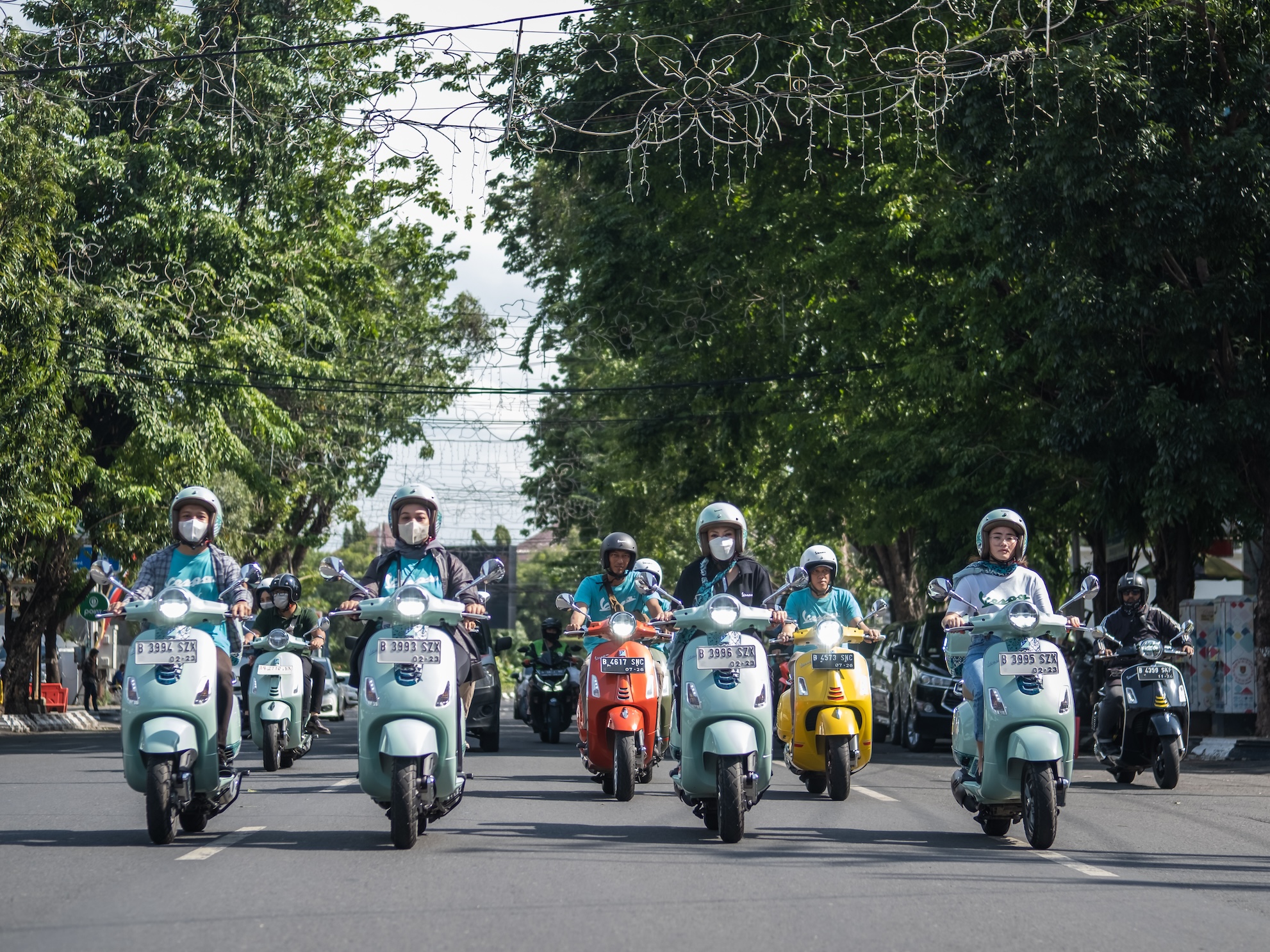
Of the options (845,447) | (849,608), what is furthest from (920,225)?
(849,608)

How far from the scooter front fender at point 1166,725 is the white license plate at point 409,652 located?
24.8 feet

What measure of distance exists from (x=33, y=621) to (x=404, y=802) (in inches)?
951

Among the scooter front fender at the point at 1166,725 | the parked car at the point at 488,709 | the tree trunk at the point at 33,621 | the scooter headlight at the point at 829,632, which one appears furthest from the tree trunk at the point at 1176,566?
the tree trunk at the point at 33,621

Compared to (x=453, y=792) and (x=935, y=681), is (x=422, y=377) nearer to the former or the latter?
(x=935, y=681)

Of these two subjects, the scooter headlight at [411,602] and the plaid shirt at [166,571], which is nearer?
the scooter headlight at [411,602]

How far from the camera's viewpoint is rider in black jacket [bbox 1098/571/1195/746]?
1486 centimetres

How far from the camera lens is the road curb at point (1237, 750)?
767 inches

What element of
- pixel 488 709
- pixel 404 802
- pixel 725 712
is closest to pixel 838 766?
pixel 725 712

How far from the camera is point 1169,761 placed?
1433cm

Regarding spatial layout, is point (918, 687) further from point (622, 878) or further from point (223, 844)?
point (622, 878)

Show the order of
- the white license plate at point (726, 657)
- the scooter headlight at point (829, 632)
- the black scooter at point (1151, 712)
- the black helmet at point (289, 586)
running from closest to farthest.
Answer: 1. the white license plate at point (726, 657)
2. the scooter headlight at point (829, 632)
3. the black scooter at point (1151, 712)
4. the black helmet at point (289, 586)

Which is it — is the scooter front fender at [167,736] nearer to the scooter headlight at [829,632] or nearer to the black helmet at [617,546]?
the scooter headlight at [829,632]

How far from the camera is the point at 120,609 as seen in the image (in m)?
9.16

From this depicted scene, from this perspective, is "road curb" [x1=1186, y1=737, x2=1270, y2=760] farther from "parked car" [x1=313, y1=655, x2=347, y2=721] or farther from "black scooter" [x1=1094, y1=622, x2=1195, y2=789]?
"parked car" [x1=313, y1=655, x2=347, y2=721]
